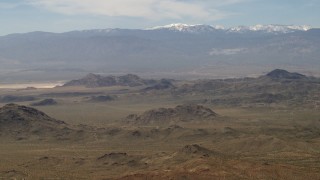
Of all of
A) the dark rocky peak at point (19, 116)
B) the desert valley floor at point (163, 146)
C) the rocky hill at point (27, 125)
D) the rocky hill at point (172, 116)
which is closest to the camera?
the desert valley floor at point (163, 146)

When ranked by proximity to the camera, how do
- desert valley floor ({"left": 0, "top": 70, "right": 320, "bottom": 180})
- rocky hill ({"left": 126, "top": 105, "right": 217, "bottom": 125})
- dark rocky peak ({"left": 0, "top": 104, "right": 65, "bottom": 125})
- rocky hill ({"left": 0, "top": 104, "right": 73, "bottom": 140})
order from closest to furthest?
desert valley floor ({"left": 0, "top": 70, "right": 320, "bottom": 180}) → rocky hill ({"left": 0, "top": 104, "right": 73, "bottom": 140}) → dark rocky peak ({"left": 0, "top": 104, "right": 65, "bottom": 125}) → rocky hill ({"left": 126, "top": 105, "right": 217, "bottom": 125})

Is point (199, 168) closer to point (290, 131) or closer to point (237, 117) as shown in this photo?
point (290, 131)

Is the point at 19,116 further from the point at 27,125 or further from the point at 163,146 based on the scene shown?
the point at 163,146

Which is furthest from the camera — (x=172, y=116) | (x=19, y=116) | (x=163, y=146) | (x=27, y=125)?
(x=172, y=116)

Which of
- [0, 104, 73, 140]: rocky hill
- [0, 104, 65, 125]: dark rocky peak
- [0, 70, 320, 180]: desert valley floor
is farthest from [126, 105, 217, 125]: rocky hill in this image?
[0, 104, 65, 125]: dark rocky peak

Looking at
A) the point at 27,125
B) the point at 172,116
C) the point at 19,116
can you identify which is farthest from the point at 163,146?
the point at 172,116

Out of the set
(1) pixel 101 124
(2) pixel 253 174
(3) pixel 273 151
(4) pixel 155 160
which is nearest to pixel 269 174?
(2) pixel 253 174

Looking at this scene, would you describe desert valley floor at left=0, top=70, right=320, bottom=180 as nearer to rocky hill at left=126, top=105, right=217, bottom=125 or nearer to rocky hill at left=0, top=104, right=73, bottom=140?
rocky hill at left=126, top=105, right=217, bottom=125

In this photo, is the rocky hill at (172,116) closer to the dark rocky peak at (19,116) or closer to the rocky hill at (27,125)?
the rocky hill at (27,125)

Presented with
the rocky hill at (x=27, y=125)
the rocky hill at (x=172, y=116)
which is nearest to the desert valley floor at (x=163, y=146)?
the rocky hill at (x=172, y=116)
